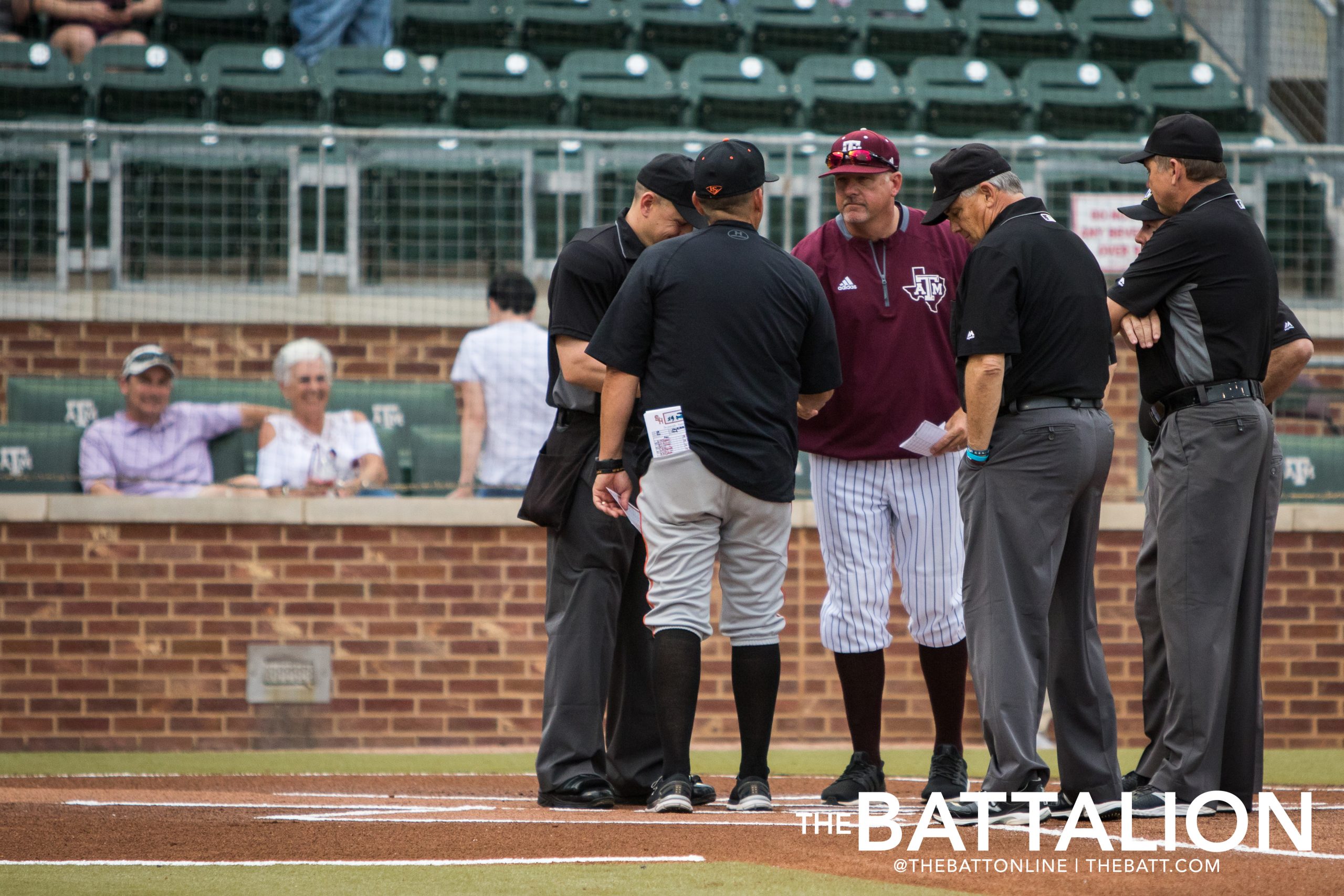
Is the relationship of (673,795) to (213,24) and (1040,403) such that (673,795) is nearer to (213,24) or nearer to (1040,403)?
(1040,403)

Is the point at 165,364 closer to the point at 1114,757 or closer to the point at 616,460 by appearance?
the point at 616,460

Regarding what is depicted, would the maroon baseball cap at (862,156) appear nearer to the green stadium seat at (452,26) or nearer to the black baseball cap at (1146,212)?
the black baseball cap at (1146,212)

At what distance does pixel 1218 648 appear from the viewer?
4109mm

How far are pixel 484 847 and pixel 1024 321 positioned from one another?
1889 mm

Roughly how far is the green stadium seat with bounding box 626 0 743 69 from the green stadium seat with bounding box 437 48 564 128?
62.7 inches

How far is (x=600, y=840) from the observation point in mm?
3654

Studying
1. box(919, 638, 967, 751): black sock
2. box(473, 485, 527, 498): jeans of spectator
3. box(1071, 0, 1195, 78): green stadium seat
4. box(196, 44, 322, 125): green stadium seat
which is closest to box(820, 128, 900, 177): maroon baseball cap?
box(919, 638, 967, 751): black sock

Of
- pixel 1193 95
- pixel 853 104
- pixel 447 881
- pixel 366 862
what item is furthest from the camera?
pixel 1193 95

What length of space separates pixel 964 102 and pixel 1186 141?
665 centimetres

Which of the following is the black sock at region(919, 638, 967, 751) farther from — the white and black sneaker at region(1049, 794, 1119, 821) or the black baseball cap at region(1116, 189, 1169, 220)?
the black baseball cap at region(1116, 189, 1169, 220)

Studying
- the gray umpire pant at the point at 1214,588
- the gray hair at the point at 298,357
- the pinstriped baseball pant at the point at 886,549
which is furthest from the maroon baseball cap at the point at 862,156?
the gray hair at the point at 298,357

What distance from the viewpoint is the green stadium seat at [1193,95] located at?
1114cm

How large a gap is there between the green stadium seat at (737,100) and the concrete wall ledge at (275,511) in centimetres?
375

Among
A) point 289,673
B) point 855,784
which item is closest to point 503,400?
point 289,673
